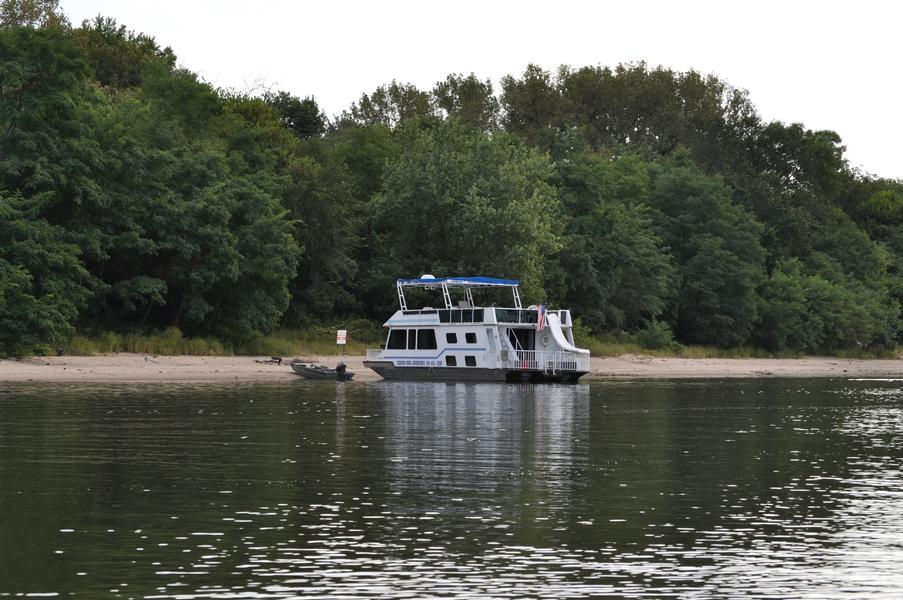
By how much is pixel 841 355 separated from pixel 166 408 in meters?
104

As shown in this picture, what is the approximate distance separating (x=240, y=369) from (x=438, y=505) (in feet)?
176

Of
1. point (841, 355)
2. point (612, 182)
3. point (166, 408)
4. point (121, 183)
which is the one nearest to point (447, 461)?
point (166, 408)

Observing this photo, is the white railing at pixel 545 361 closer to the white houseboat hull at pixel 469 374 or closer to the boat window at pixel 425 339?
the white houseboat hull at pixel 469 374

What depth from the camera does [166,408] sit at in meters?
46.2

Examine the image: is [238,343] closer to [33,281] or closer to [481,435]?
[33,281]

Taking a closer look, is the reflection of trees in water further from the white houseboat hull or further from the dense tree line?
the dense tree line

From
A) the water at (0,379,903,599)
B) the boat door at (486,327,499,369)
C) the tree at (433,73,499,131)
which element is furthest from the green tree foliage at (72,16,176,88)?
the water at (0,379,903,599)

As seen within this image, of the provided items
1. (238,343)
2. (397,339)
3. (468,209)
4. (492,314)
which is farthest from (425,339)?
(468,209)

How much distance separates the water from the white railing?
2800 centimetres

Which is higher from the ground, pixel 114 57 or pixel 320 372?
pixel 114 57

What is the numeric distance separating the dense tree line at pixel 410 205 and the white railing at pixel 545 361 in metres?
15.3

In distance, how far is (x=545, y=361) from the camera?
246 ft

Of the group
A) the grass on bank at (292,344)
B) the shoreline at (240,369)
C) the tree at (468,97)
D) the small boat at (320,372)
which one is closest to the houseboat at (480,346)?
the shoreline at (240,369)

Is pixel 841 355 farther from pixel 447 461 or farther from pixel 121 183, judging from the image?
pixel 447 461
